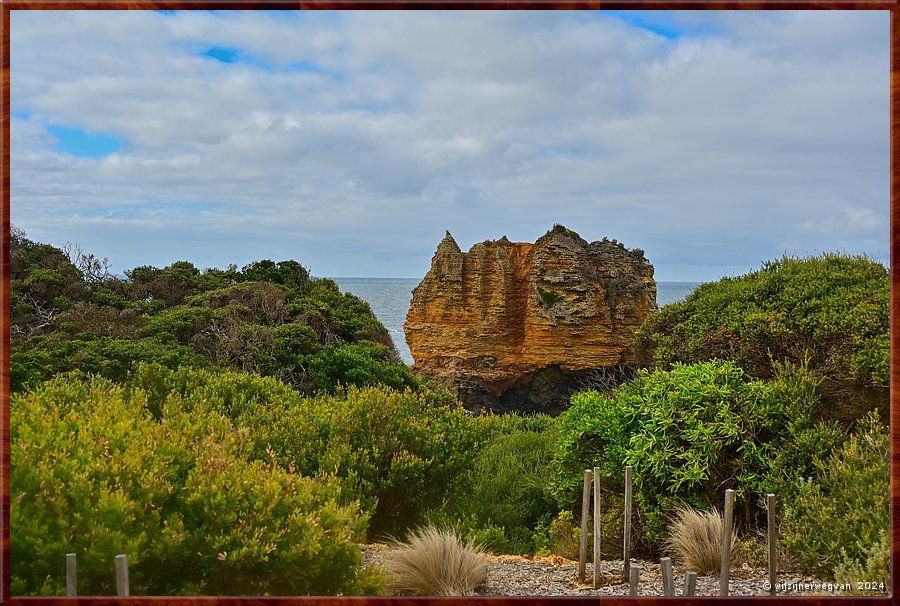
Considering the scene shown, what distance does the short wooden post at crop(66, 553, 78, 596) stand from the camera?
10.4 ft

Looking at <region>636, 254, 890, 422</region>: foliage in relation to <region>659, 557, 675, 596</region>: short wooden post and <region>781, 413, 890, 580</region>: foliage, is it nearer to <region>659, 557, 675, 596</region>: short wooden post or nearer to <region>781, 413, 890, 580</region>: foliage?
<region>781, 413, 890, 580</region>: foliage

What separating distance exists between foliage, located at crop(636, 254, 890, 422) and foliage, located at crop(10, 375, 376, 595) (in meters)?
3.65

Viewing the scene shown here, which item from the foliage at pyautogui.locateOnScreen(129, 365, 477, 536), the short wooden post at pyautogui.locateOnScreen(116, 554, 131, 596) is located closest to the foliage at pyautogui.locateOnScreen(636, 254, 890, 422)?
the foliage at pyautogui.locateOnScreen(129, 365, 477, 536)

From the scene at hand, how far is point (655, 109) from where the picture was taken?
23.6 feet

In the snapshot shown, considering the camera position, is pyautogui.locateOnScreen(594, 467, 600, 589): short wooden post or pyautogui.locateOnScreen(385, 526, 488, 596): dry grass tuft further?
pyautogui.locateOnScreen(594, 467, 600, 589): short wooden post

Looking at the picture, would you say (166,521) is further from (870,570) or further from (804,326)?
(804,326)

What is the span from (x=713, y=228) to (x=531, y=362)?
14.5m

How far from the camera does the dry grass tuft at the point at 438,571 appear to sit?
3957 millimetres

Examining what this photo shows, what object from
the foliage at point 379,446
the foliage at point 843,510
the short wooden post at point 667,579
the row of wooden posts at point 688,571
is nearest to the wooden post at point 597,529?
the row of wooden posts at point 688,571

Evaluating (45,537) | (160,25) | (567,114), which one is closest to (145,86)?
(160,25)

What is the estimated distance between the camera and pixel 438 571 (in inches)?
156

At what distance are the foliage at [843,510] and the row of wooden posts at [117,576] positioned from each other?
3306 millimetres

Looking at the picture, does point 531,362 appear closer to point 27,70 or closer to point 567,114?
point 567,114

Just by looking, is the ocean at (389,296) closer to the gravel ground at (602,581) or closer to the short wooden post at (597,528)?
the gravel ground at (602,581)
